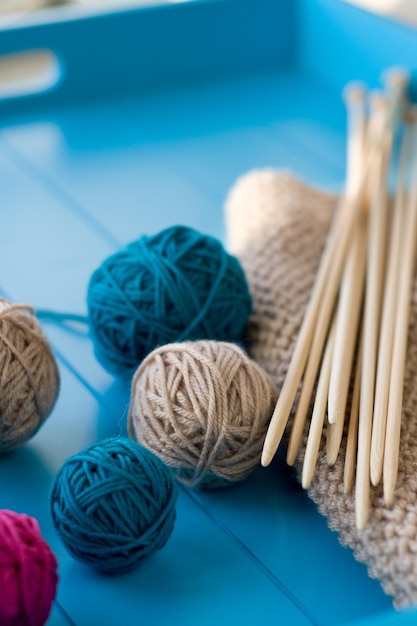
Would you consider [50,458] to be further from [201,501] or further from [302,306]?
[302,306]

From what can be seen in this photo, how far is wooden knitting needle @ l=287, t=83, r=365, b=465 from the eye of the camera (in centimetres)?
85

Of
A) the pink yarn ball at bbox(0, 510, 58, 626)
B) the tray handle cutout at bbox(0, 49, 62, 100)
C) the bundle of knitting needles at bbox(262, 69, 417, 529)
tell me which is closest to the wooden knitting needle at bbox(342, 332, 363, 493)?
the bundle of knitting needles at bbox(262, 69, 417, 529)

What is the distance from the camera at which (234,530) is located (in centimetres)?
84

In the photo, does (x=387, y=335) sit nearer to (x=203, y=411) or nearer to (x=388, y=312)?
(x=388, y=312)

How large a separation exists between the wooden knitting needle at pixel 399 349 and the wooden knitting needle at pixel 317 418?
6 centimetres

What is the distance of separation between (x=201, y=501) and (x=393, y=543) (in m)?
0.19

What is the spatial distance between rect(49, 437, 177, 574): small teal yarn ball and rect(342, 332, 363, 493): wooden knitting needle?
0.15 metres

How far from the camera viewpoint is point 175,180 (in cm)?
135

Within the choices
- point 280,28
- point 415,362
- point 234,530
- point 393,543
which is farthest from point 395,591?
point 280,28

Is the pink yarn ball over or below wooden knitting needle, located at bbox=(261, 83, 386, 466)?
over

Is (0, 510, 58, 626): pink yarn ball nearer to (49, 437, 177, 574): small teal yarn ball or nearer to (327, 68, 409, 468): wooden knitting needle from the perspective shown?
(49, 437, 177, 574): small teal yarn ball

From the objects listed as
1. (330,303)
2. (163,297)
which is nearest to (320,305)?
(330,303)

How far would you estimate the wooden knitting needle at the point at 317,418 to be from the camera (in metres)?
0.79

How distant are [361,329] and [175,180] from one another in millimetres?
474
